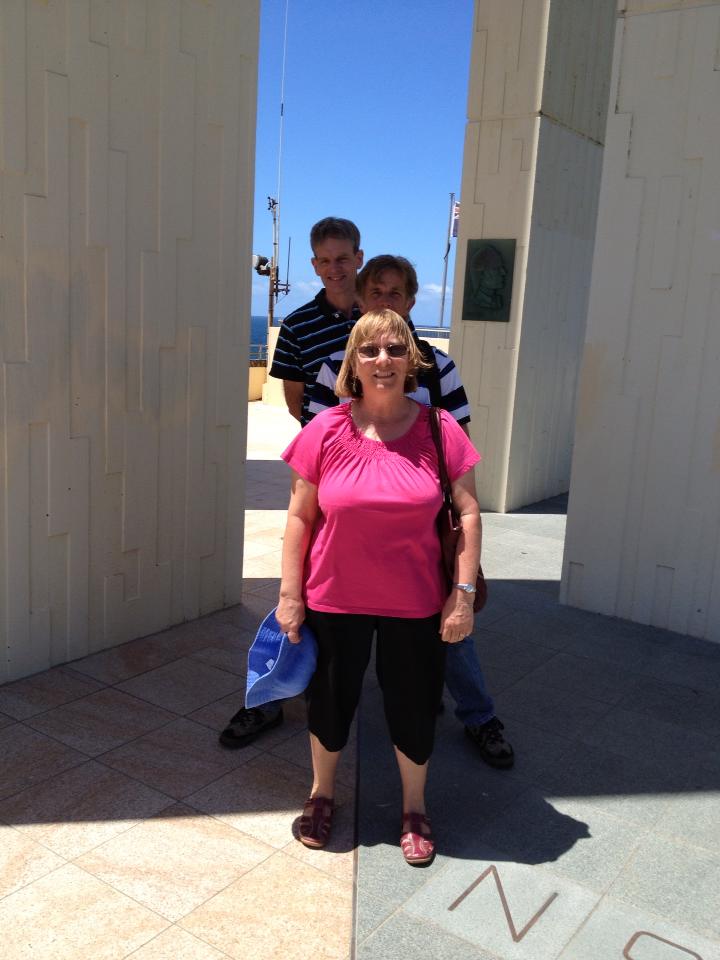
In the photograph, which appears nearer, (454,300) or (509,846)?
(509,846)

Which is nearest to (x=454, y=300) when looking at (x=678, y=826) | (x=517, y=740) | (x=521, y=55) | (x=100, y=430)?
(x=521, y=55)

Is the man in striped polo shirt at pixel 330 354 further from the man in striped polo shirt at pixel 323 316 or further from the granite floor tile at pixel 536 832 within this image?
the granite floor tile at pixel 536 832

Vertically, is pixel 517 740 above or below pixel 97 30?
below

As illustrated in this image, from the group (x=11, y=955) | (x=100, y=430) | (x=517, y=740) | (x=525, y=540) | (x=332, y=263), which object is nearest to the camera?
(x=11, y=955)

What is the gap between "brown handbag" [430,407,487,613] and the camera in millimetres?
2559

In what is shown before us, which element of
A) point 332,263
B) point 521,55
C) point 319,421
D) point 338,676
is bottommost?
point 338,676

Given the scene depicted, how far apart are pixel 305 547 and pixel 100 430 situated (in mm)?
1762

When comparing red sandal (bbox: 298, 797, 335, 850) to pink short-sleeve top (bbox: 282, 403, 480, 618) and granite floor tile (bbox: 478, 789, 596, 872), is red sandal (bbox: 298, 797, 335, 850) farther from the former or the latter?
pink short-sleeve top (bbox: 282, 403, 480, 618)

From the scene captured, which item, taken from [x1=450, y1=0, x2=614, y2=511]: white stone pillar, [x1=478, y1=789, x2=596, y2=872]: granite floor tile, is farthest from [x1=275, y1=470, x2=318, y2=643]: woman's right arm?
[x1=450, y1=0, x2=614, y2=511]: white stone pillar

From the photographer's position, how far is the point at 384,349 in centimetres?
249

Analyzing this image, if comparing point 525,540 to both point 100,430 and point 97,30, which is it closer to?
point 100,430

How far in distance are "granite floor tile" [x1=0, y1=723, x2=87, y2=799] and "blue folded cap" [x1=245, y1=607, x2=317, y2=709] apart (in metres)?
0.90

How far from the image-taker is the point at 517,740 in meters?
3.50

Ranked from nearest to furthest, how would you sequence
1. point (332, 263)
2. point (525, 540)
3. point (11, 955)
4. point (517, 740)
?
point (11, 955) → point (332, 263) → point (517, 740) → point (525, 540)
